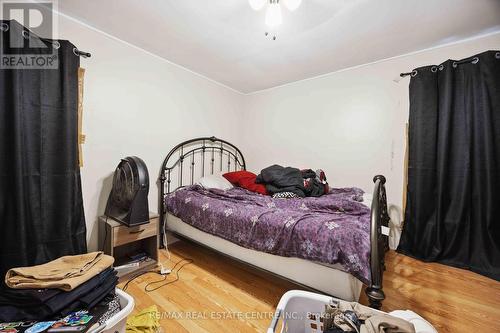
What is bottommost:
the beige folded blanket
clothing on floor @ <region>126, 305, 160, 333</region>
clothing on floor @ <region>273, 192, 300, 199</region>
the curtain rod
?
clothing on floor @ <region>126, 305, 160, 333</region>

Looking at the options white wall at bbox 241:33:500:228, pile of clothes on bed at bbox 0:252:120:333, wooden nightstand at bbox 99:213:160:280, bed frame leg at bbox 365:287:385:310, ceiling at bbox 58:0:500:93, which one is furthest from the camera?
white wall at bbox 241:33:500:228

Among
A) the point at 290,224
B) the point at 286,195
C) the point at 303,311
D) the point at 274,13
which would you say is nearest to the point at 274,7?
the point at 274,13

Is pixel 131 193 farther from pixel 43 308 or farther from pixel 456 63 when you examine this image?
pixel 456 63

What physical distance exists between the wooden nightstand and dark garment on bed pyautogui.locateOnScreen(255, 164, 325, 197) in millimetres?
1287

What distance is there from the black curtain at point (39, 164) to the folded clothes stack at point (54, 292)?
1.86 feet

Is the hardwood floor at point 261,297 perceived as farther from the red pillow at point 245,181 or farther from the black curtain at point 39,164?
the red pillow at point 245,181

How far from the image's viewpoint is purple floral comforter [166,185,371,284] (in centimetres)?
119

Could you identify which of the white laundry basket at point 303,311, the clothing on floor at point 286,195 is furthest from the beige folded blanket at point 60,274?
the clothing on floor at point 286,195

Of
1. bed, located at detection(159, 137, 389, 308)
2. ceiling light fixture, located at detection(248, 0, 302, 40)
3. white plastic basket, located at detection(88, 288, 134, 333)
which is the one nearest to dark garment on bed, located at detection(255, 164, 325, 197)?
bed, located at detection(159, 137, 389, 308)

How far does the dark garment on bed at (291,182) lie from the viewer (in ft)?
7.64

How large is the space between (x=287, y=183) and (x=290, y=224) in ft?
3.28

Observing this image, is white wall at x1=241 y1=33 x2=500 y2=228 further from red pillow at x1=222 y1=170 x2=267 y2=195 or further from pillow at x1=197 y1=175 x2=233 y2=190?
pillow at x1=197 y1=175 x2=233 y2=190

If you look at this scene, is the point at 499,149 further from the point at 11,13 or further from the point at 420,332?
the point at 11,13

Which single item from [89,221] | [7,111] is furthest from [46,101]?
[89,221]
